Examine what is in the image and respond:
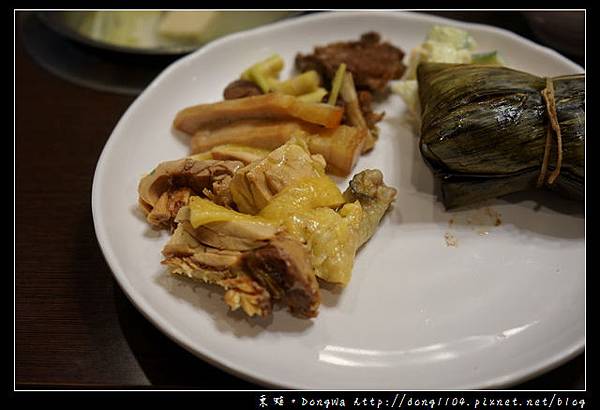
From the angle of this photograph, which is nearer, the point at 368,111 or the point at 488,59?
the point at 368,111

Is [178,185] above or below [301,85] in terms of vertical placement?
below

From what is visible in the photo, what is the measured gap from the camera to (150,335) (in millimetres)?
2150

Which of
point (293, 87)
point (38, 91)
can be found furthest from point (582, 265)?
point (38, 91)

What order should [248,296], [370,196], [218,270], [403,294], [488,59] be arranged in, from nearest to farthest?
[248,296] < [218,270] < [403,294] < [370,196] < [488,59]

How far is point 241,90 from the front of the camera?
2.79 meters

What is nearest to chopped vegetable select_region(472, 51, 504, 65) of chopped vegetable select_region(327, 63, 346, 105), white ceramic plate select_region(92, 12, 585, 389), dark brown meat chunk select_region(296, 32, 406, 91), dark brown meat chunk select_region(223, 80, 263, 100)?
dark brown meat chunk select_region(296, 32, 406, 91)

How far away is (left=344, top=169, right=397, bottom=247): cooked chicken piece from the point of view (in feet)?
7.39

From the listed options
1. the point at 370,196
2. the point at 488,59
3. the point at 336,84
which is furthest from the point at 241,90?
the point at 488,59

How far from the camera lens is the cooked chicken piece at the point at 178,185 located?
88.7 inches

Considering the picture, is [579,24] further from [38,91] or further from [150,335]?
[38,91]

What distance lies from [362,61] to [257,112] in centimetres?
69

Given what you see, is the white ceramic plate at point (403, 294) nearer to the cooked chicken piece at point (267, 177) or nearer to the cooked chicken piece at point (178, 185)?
the cooked chicken piece at point (178, 185)

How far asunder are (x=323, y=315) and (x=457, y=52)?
5.39 feet

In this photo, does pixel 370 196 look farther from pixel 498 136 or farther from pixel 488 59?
pixel 488 59
